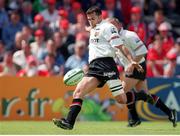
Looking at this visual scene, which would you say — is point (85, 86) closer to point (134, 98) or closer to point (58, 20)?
point (134, 98)

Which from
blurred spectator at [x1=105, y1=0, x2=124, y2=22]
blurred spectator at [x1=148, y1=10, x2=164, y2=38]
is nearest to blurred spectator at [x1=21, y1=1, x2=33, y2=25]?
blurred spectator at [x1=105, y1=0, x2=124, y2=22]

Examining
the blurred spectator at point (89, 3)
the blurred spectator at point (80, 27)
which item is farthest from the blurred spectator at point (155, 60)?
the blurred spectator at point (89, 3)

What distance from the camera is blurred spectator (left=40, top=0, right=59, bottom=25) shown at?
23.7 metres

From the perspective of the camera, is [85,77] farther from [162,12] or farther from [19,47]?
[162,12]

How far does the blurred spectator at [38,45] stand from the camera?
21.8 metres

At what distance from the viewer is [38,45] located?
22000 millimetres

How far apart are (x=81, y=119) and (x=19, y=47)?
10.7 feet

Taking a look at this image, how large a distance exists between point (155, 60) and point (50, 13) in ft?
12.9

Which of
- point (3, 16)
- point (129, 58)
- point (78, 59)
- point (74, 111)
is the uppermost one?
point (3, 16)

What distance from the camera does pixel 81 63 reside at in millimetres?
21250

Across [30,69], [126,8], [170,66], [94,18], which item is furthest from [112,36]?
[126,8]

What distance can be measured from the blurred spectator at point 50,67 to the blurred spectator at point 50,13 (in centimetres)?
260

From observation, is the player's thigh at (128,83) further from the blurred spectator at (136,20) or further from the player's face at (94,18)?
the blurred spectator at (136,20)

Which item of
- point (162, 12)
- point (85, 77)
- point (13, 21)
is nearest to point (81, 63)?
point (13, 21)
